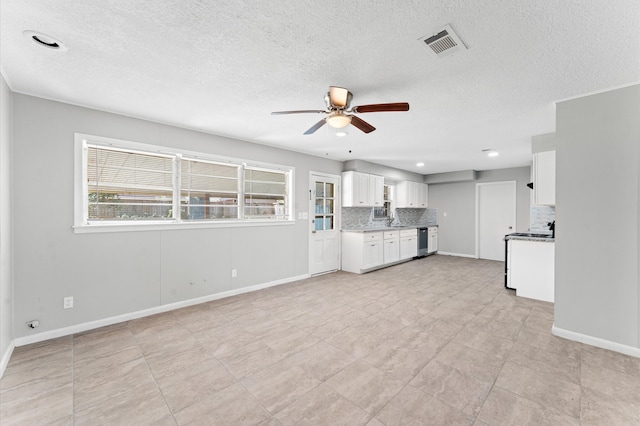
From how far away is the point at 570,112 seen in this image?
279 cm

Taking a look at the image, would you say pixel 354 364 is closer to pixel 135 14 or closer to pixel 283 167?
pixel 135 14

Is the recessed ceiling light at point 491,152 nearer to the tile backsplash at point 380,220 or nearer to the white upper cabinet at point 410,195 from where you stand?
the white upper cabinet at point 410,195

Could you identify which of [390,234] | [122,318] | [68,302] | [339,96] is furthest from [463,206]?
[68,302]

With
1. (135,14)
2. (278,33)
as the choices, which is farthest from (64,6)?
(278,33)

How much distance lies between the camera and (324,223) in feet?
19.1

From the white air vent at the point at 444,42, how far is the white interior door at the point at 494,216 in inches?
257

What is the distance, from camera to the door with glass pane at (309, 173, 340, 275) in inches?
217

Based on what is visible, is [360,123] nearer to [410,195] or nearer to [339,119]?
[339,119]

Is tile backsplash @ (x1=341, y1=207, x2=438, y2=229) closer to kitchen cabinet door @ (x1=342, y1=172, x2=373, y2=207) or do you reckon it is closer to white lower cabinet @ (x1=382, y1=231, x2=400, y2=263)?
kitchen cabinet door @ (x1=342, y1=172, x2=373, y2=207)

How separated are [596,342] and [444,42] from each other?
10.4 feet

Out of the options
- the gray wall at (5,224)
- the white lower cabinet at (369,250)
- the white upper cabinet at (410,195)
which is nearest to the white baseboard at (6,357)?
the gray wall at (5,224)

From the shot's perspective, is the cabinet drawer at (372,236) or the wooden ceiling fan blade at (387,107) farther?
the cabinet drawer at (372,236)

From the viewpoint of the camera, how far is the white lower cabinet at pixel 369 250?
19.0 ft

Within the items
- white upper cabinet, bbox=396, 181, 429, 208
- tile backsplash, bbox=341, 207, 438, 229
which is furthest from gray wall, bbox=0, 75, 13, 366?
white upper cabinet, bbox=396, 181, 429, 208
